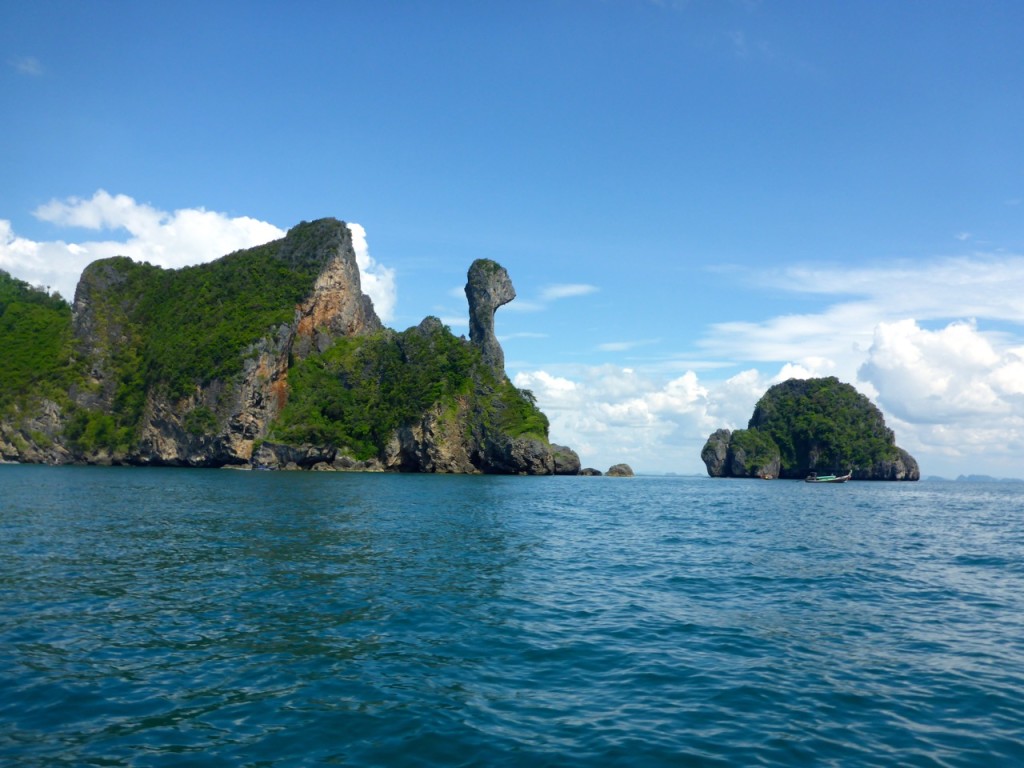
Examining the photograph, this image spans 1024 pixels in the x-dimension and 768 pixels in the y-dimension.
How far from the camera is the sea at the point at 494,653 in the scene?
884 centimetres

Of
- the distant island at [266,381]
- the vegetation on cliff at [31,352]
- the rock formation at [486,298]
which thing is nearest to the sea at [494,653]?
the distant island at [266,381]

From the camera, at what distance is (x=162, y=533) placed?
2736cm

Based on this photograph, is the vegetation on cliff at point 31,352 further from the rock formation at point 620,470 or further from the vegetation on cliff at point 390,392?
the rock formation at point 620,470

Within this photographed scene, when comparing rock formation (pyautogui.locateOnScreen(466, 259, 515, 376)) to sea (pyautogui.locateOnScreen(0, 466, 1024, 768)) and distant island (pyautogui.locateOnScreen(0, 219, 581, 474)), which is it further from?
sea (pyautogui.locateOnScreen(0, 466, 1024, 768))

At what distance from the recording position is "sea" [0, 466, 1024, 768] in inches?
348

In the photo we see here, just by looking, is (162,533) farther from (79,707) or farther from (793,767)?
(793,767)

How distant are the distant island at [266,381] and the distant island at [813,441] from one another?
63.1 meters

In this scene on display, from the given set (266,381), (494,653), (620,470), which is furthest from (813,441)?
(494,653)

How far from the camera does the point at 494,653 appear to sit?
1280cm

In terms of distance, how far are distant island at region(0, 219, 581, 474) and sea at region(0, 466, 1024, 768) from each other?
291 feet

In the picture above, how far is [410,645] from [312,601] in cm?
428

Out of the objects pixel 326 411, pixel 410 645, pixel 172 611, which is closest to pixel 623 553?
pixel 410 645

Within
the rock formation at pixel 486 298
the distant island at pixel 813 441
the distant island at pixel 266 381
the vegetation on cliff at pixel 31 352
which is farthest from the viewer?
the distant island at pixel 813 441

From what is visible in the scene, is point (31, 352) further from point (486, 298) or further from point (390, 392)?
point (486, 298)
